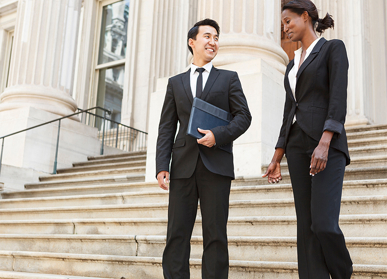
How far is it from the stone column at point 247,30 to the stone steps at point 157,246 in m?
3.05

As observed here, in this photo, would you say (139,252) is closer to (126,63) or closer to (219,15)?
(219,15)

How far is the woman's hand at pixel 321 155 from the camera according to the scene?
273 cm

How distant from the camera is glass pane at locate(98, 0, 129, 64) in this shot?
58.8 ft

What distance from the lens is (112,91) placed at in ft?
58.4

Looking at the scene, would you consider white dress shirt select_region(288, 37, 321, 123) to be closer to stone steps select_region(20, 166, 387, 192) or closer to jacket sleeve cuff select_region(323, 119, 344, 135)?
jacket sleeve cuff select_region(323, 119, 344, 135)

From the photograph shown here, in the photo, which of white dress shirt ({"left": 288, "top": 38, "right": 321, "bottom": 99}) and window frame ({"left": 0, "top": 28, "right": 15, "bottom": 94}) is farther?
window frame ({"left": 0, "top": 28, "right": 15, "bottom": 94})

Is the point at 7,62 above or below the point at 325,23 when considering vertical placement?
above

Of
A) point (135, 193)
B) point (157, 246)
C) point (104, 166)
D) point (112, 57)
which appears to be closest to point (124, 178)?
point (135, 193)

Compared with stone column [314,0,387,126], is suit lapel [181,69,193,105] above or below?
below

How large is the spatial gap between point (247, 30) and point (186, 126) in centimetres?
423

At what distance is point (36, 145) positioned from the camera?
10.3 meters

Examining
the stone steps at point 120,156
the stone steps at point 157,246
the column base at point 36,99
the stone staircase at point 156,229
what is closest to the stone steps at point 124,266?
the stone staircase at point 156,229

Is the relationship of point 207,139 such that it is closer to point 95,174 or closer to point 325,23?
point 325,23

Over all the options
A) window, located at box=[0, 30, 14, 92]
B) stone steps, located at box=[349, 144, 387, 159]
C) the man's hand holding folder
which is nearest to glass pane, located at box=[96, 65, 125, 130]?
window, located at box=[0, 30, 14, 92]
